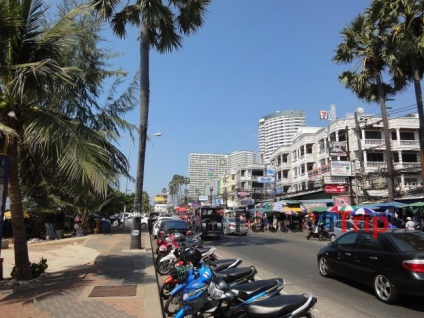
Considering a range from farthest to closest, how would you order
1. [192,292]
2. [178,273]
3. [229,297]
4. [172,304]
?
[172,304]
[178,273]
[192,292]
[229,297]

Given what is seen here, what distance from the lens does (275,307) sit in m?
4.70

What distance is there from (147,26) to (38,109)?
996 cm

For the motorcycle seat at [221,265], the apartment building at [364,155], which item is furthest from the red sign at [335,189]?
the motorcycle seat at [221,265]

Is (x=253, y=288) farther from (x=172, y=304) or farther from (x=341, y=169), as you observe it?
(x=341, y=169)

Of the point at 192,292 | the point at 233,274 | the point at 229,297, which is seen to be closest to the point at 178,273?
the point at 192,292

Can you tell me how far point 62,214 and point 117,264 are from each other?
877 inches

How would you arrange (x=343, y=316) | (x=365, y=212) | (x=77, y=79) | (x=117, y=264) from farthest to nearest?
1. (x=365, y=212)
2. (x=117, y=264)
3. (x=77, y=79)
4. (x=343, y=316)

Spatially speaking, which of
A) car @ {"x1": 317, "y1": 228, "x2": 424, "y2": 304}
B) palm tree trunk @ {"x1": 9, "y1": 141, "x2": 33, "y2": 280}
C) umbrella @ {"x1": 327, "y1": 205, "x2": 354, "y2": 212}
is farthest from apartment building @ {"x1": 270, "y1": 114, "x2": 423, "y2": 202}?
palm tree trunk @ {"x1": 9, "y1": 141, "x2": 33, "y2": 280}

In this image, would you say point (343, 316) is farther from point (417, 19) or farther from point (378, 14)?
point (378, 14)

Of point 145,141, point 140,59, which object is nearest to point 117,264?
point 145,141

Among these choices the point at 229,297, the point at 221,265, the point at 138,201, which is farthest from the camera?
the point at 138,201

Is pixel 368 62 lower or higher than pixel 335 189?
higher

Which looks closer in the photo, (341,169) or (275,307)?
(275,307)

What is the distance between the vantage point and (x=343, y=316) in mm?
7098
